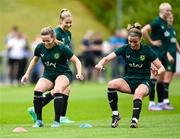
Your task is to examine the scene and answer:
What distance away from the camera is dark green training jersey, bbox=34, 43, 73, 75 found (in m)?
15.9

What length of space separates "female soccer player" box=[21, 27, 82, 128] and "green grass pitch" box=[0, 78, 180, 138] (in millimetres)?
519

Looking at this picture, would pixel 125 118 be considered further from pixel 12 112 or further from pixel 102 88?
pixel 102 88

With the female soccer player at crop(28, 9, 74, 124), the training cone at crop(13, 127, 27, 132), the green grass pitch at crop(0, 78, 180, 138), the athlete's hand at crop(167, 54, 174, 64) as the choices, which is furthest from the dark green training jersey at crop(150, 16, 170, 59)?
the training cone at crop(13, 127, 27, 132)

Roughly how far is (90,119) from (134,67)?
2242 millimetres

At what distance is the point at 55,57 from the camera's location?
15914mm

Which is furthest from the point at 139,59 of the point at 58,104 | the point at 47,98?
the point at 47,98

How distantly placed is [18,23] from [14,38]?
18213mm

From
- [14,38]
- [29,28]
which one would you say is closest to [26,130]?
[14,38]

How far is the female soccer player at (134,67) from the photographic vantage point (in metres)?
15.7

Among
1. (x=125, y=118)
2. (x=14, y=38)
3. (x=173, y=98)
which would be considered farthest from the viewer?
(x=14, y=38)

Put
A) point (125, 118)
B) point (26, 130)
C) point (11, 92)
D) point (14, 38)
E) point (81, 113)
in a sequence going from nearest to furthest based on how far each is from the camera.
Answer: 1. point (26, 130)
2. point (125, 118)
3. point (81, 113)
4. point (11, 92)
5. point (14, 38)

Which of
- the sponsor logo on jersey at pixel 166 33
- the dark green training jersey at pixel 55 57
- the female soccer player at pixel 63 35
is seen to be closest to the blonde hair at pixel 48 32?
the dark green training jersey at pixel 55 57

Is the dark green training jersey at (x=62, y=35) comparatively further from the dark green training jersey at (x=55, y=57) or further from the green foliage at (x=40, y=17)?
the green foliage at (x=40, y=17)

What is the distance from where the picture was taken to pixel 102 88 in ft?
97.5
